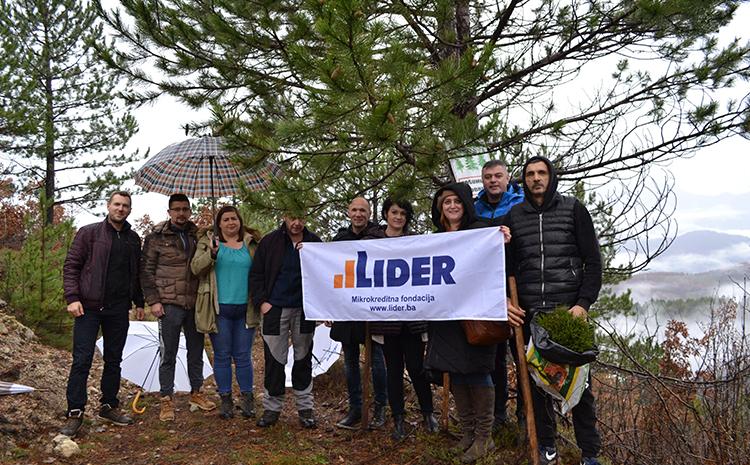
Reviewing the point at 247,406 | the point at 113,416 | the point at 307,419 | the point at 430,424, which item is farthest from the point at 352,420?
the point at 113,416

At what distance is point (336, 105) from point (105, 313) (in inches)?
120

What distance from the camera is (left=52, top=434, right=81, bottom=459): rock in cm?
447

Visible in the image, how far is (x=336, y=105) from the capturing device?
378cm

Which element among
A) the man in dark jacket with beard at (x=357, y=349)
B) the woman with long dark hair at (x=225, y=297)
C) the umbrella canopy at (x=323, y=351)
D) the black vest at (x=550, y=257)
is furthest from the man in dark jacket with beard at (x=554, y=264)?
the umbrella canopy at (x=323, y=351)

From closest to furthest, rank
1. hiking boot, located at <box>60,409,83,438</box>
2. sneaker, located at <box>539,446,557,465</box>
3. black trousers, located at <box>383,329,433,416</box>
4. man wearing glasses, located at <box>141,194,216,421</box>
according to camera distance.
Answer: sneaker, located at <box>539,446,557,465</box> < black trousers, located at <box>383,329,433,416</box> < hiking boot, located at <box>60,409,83,438</box> < man wearing glasses, located at <box>141,194,216,421</box>

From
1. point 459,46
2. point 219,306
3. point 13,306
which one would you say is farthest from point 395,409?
point 13,306

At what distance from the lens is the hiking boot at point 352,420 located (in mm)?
5000

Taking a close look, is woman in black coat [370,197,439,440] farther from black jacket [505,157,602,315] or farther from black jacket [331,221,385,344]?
black jacket [505,157,602,315]

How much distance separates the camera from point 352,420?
5062 mm

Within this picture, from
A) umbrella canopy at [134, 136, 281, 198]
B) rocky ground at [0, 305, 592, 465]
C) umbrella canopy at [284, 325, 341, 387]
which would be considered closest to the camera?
rocky ground at [0, 305, 592, 465]

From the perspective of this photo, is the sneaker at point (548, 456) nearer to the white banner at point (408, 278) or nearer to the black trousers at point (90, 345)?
the white banner at point (408, 278)

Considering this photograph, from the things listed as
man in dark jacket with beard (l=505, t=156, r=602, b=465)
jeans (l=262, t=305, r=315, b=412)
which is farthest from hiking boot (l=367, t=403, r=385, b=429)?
man in dark jacket with beard (l=505, t=156, r=602, b=465)

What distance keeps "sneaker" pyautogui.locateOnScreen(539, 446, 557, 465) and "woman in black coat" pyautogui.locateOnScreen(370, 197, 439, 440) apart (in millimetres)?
1098

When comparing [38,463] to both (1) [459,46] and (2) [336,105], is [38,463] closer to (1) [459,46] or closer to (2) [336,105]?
(2) [336,105]
